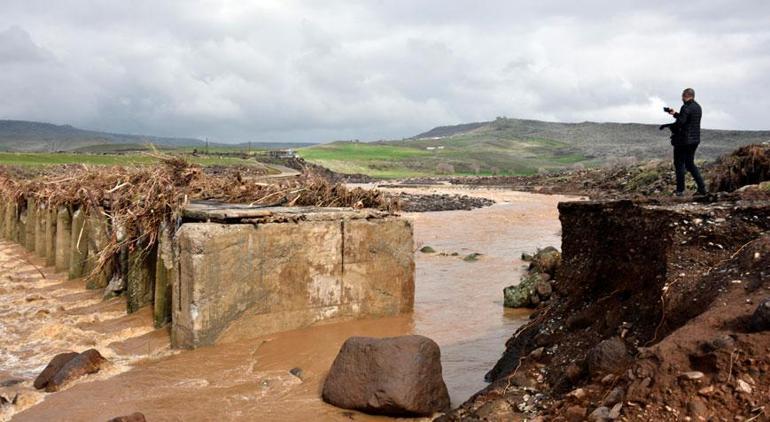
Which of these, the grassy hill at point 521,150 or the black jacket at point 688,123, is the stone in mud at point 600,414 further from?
the grassy hill at point 521,150

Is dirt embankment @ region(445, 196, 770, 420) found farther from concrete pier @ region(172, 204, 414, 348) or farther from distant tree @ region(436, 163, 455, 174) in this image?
distant tree @ region(436, 163, 455, 174)

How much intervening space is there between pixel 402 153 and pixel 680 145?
83.6m

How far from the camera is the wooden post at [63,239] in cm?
1395

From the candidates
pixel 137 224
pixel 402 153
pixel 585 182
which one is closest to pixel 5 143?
pixel 402 153

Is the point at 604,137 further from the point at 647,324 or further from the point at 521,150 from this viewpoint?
the point at 647,324

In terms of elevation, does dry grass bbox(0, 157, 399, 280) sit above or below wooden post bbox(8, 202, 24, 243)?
above

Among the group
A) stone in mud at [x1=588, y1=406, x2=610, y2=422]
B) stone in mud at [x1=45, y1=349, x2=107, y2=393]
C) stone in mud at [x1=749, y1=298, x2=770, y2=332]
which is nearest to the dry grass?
stone in mud at [x1=45, y1=349, x2=107, y2=393]

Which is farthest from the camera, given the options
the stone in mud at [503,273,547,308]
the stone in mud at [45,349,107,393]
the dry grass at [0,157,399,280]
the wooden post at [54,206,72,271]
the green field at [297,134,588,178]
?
the green field at [297,134,588,178]

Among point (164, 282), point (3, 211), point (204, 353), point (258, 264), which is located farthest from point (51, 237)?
point (204, 353)

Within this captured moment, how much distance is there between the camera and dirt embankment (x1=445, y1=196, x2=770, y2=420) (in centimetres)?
375

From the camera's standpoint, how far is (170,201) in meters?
9.12

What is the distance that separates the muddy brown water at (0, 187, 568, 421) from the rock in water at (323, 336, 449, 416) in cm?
18

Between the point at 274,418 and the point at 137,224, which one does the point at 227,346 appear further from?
the point at 137,224

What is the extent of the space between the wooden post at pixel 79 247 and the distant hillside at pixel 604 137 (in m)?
66.2
